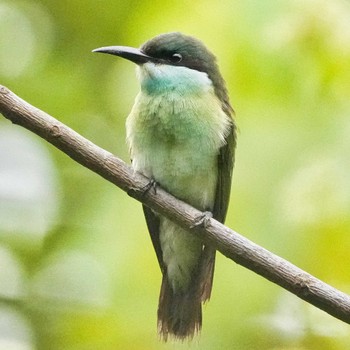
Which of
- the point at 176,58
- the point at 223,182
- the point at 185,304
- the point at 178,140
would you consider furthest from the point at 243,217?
the point at 176,58

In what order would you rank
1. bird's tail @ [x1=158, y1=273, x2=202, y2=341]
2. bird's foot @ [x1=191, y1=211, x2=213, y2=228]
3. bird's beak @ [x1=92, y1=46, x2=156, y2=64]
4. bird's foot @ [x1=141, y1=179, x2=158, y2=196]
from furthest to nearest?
bird's tail @ [x1=158, y1=273, x2=202, y2=341] < bird's beak @ [x1=92, y1=46, x2=156, y2=64] < bird's foot @ [x1=141, y1=179, x2=158, y2=196] < bird's foot @ [x1=191, y1=211, x2=213, y2=228]

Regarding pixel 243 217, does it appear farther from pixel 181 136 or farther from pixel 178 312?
pixel 178 312

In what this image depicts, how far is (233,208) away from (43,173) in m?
1.19

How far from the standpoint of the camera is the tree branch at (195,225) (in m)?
2.97

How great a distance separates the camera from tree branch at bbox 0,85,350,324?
2967 millimetres

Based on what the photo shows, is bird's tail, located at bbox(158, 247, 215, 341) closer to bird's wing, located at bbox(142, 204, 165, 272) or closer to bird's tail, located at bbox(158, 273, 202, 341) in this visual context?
bird's tail, located at bbox(158, 273, 202, 341)

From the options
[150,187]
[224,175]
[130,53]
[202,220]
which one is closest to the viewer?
[202,220]

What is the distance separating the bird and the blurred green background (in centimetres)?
10

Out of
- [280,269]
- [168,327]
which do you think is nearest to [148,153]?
[168,327]

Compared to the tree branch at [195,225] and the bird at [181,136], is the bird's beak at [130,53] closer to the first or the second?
the bird at [181,136]

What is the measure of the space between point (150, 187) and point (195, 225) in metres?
0.33

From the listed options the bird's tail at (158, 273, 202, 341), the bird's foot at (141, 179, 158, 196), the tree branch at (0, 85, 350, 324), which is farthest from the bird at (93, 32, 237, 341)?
the tree branch at (0, 85, 350, 324)

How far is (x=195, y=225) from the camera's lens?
342 centimetres

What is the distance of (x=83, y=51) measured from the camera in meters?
4.66
